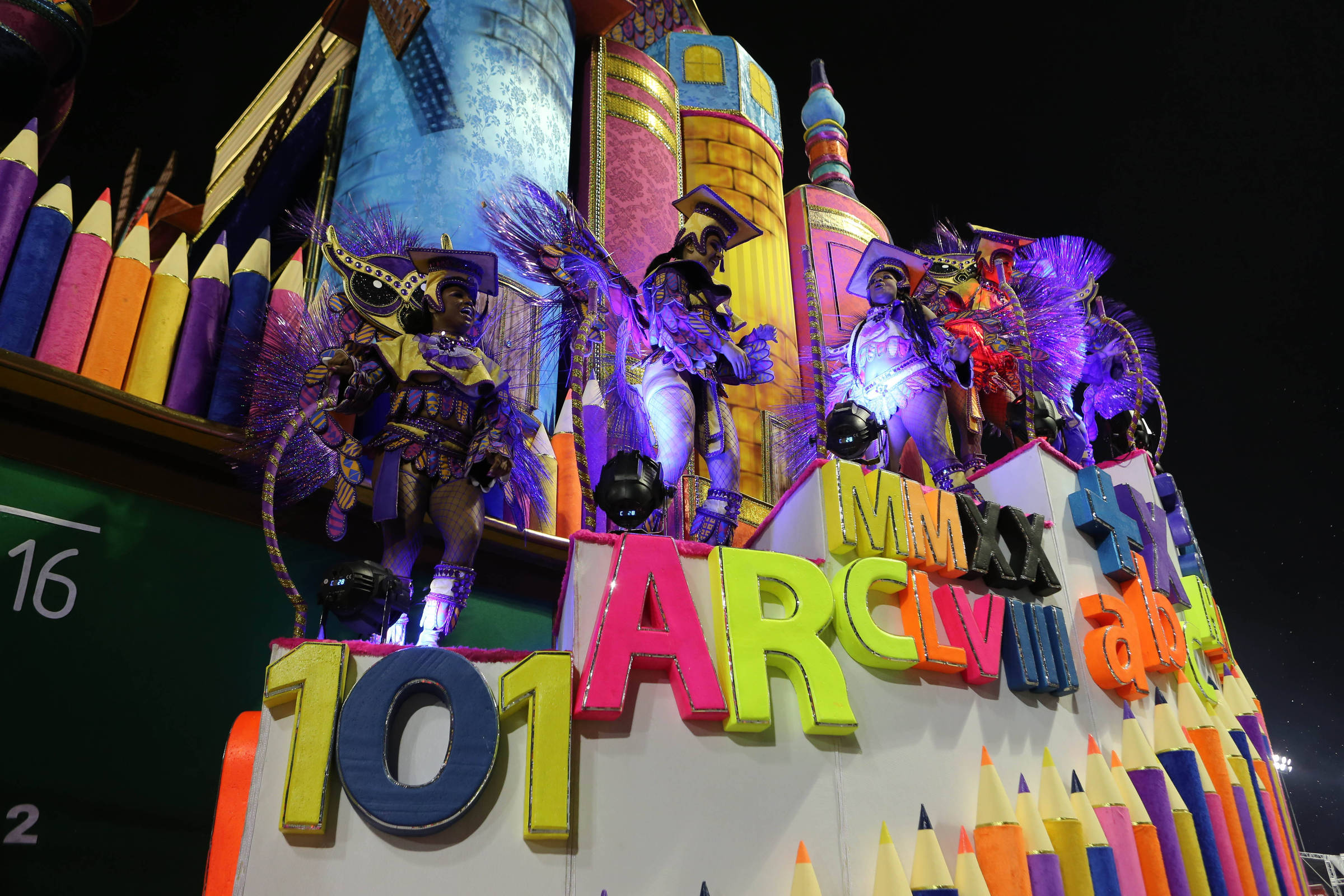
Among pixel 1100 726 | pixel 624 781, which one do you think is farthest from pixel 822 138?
pixel 624 781

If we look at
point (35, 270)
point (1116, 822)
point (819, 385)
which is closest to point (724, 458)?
point (819, 385)

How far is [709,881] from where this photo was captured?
2854 millimetres

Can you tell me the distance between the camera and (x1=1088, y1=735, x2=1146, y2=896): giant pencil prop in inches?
131

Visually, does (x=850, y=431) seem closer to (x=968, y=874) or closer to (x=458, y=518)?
(x=458, y=518)

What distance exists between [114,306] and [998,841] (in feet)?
15.3

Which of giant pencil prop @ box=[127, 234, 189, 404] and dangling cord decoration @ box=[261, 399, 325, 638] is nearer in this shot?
dangling cord decoration @ box=[261, 399, 325, 638]

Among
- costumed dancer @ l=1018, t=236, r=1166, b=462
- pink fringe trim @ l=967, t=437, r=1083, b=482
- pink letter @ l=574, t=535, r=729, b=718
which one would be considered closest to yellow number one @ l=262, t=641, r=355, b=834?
pink letter @ l=574, t=535, r=729, b=718

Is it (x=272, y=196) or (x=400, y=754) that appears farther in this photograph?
(x=272, y=196)

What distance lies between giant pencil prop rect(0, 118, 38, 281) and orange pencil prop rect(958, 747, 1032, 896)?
4906 millimetres

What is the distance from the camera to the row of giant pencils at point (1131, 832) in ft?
10.2

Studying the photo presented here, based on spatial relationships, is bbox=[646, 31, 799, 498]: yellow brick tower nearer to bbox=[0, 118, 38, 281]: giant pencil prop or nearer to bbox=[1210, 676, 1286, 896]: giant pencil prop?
bbox=[1210, 676, 1286, 896]: giant pencil prop

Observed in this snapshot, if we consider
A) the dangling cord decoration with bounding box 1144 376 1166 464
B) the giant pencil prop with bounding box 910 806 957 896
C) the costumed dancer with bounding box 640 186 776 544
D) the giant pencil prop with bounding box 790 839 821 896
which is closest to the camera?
the giant pencil prop with bounding box 790 839 821 896

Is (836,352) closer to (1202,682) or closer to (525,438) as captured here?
(525,438)

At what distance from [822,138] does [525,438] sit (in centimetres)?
800
